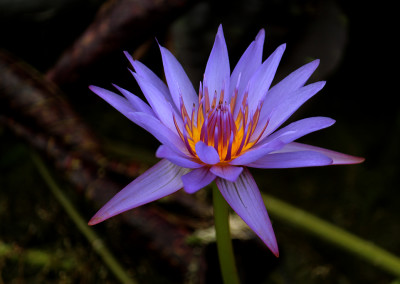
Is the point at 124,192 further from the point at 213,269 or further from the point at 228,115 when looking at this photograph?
the point at 213,269

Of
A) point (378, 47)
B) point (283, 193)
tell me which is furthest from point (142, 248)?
point (378, 47)

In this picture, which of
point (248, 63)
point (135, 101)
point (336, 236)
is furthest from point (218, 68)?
point (336, 236)

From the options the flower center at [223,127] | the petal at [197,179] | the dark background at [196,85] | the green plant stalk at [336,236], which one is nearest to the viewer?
the petal at [197,179]

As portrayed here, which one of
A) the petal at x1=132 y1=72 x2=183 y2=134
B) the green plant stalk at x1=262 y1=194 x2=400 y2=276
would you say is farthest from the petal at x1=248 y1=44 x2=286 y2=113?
the green plant stalk at x1=262 y1=194 x2=400 y2=276

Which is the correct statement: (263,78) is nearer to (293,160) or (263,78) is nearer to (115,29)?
(293,160)

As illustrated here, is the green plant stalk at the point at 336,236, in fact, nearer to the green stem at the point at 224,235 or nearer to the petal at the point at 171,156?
the green stem at the point at 224,235

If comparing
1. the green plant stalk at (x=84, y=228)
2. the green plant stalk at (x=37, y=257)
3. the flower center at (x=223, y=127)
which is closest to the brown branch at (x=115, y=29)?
the green plant stalk at (x=84, y=228)
